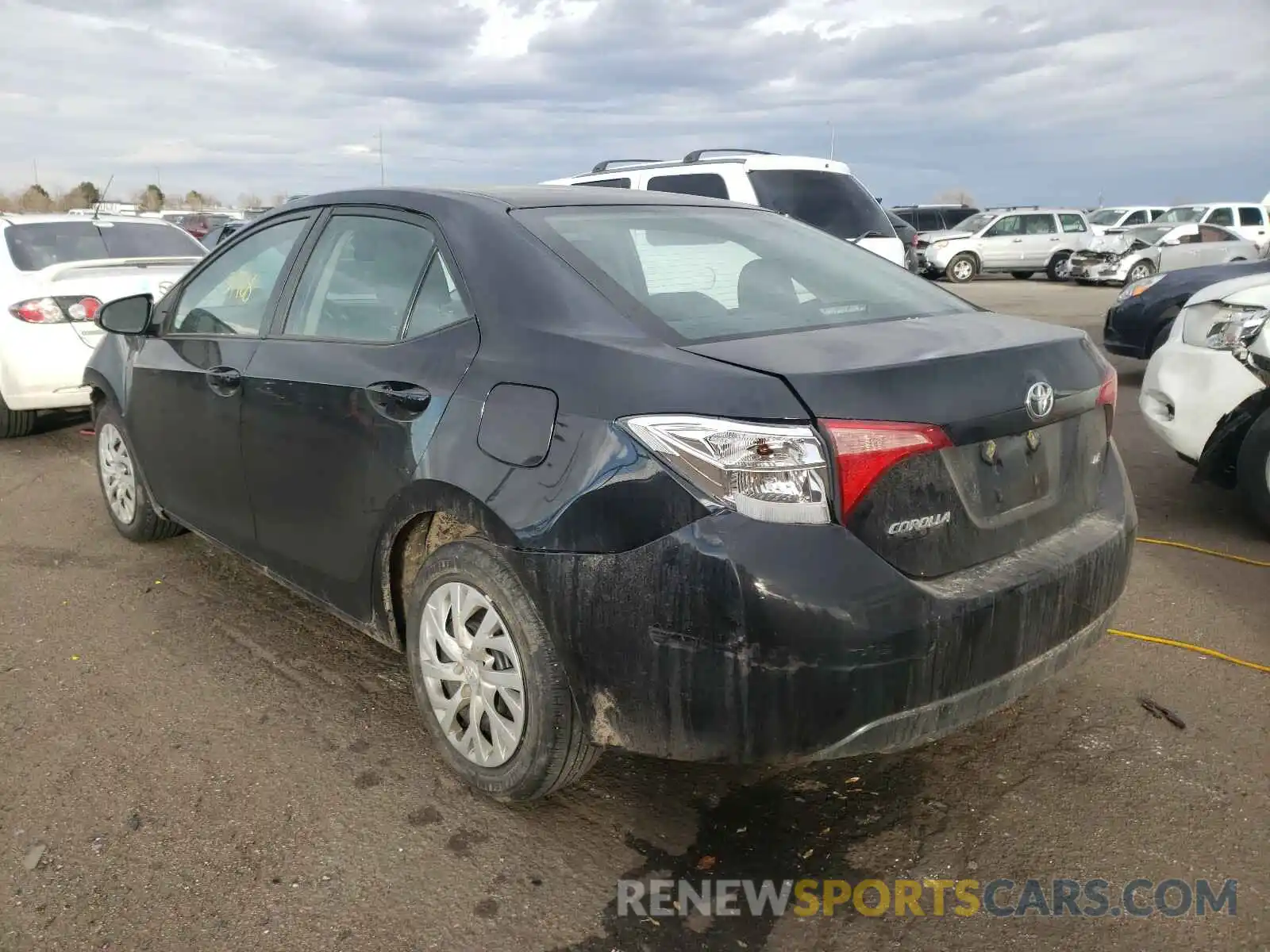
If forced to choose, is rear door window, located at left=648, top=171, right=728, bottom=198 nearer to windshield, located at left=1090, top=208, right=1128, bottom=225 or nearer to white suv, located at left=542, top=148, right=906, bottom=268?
white suv, located at left=542, top=148, right=906, bottom=268

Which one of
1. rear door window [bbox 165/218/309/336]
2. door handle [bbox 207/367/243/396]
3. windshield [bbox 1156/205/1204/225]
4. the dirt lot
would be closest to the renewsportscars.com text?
the dirt lot

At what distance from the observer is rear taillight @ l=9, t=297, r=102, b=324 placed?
688 cm

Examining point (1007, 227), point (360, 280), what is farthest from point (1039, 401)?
point (1007, 227)

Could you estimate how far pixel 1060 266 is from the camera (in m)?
26.4

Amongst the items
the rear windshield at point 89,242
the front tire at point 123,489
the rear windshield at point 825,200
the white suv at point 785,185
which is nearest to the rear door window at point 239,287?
the front tire at point 123,489

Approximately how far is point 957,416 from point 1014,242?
26.2m

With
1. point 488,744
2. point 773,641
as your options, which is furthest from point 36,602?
point 773,641

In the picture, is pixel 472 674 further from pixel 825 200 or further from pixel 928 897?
pixel 825 200

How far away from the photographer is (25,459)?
6945 millimetres

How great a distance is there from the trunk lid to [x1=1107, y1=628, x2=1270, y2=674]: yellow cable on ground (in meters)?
1.25

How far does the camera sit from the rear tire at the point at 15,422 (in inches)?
288

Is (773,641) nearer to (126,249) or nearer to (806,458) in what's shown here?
(806,458)

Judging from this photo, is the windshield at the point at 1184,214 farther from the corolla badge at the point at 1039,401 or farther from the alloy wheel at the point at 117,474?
the corolla badge at the point at 1039,401

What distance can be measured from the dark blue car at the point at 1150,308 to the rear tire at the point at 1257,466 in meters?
4.14
